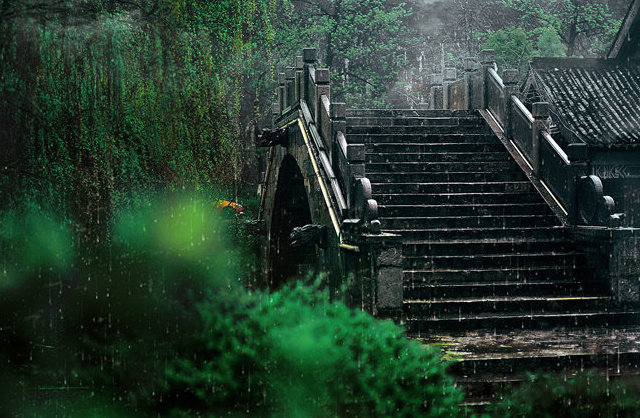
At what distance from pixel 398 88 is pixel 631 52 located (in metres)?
12.5

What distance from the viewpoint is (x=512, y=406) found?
706 cm

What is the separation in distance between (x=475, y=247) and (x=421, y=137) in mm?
3219

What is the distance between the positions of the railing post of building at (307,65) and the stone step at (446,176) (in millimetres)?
2357

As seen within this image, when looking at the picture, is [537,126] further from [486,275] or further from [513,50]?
[513,50]

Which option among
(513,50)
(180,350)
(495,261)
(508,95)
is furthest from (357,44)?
(180,350)

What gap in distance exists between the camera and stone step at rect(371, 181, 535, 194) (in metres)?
12.5

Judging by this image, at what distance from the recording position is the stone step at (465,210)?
1201 centimetres

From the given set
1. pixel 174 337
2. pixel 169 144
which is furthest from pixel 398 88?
pixel 174 337

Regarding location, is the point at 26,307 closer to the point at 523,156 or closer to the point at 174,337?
the point at 174,337

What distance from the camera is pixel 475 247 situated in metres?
11.4

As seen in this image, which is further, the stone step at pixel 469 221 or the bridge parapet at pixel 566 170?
the stone step at pixel 469 221

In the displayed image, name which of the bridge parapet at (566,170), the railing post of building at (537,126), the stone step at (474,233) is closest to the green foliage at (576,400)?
the bridge parapet at (566,170)

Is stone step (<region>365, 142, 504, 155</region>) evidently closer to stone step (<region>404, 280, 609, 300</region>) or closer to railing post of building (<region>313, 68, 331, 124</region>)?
railing post of building (<region>313, 68, 331, 124</region>)

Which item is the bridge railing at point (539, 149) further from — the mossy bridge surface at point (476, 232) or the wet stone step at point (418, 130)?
the wet stone step at point (418, 130)
